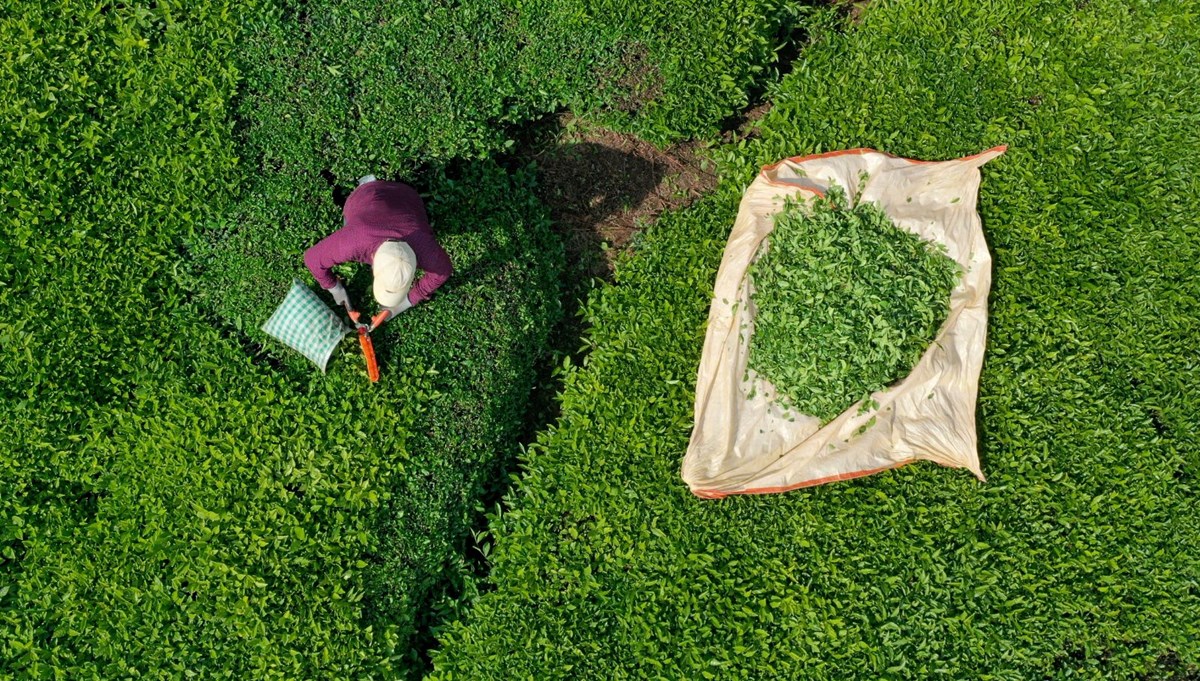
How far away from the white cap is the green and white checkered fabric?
61 cm

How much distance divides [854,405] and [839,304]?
0.55m

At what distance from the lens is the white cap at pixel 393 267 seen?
12.7 feet

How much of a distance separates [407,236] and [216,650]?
2237 millimetres

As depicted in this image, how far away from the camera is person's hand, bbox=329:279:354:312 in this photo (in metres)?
4.42

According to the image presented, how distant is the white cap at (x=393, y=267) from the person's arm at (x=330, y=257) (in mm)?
261

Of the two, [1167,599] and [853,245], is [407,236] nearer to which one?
[853,245]

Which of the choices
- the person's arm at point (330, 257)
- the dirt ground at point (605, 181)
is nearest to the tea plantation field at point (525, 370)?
the dirt ground at point (605, 181)

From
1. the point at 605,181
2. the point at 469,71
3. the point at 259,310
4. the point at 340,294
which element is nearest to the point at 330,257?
the point at 340,294

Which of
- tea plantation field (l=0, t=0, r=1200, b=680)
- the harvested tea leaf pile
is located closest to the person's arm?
tea plantation field (l=0, t=0, r=1200, b=680)

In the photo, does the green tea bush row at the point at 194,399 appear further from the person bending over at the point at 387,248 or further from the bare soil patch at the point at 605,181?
the person bending over at the point at 387,248

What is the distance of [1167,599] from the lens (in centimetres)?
456

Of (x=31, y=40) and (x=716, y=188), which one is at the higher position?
(x=31, y=40)

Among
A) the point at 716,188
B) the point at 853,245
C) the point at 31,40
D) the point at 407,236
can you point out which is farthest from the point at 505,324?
the point at 31,40

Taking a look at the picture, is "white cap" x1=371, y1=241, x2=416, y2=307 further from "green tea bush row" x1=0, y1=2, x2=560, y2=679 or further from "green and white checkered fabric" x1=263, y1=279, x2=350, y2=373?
"green tea bush row" x1=0, y1=2, x2=560, y2=679
